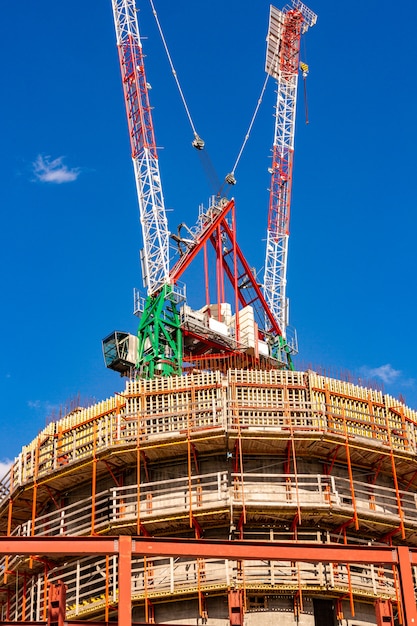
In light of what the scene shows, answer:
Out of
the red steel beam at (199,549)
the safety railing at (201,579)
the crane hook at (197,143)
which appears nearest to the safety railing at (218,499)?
the safety railing at (201,579)

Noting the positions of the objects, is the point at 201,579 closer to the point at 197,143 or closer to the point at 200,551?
the point at 200,551

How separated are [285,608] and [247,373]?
36.2 feet

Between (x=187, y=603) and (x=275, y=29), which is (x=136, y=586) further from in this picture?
(x=275, y=29)

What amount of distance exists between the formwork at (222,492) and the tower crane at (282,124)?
5248 cm

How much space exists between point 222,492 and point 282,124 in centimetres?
6470

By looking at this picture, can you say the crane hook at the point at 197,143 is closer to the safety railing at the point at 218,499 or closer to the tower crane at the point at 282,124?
the tower crane at the point at 282,124

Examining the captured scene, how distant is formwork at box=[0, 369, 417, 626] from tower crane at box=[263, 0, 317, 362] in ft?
172

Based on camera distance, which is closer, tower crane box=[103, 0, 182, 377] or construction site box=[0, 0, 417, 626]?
construction site box=[0, 0, 417, 626]

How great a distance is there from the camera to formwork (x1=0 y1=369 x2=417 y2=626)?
42.0 m

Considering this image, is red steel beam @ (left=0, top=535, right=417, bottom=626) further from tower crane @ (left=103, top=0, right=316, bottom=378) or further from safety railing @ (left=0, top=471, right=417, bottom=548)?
tower crane @ (left=103, top=0, right=316, bottom=378)

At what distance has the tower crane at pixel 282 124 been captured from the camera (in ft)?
329

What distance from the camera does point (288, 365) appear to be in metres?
90.2

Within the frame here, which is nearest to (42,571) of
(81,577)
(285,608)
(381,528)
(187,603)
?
(81,577)

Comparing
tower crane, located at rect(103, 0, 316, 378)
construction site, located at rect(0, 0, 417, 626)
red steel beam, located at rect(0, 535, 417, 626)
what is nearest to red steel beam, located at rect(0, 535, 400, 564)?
red steel beam, located at rect(0, 535, 417, 626)
